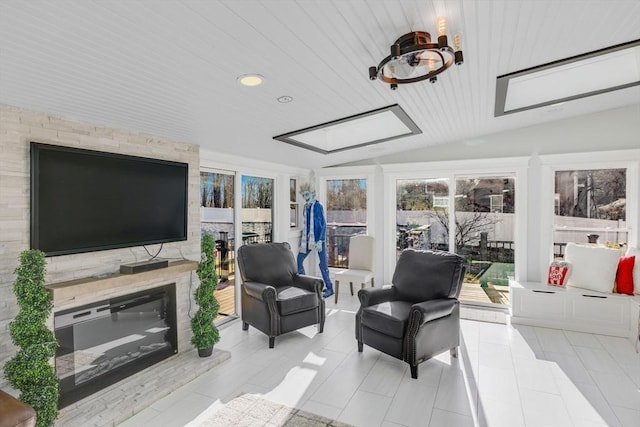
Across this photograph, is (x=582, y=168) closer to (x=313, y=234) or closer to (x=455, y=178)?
(x=455, y=178)

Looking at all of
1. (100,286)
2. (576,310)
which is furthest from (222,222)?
(576,310)

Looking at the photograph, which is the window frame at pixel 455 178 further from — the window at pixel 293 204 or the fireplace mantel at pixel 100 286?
the fireplace mantel at pixel 100 286

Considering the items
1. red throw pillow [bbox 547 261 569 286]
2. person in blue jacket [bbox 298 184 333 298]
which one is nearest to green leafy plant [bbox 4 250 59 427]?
person in blue jacket [bbox 298 184 333 298]

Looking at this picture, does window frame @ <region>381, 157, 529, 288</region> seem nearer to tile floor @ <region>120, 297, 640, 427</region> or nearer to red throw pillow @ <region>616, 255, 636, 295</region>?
red throw pillow @ <region>616, 255, 636, 295</region>

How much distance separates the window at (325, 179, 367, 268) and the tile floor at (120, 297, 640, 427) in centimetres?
231

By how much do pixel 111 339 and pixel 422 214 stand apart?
4.38 meters

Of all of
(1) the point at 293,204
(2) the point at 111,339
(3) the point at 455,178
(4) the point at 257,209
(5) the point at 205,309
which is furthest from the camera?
(1) the point at 293,204

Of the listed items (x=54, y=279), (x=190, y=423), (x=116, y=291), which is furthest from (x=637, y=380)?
(x=54, y=279)

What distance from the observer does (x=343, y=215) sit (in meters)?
6.06

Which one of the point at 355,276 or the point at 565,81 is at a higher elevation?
the point at 565,81

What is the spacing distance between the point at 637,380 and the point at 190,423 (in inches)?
143

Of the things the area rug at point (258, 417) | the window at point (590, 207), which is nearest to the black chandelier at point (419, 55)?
the area rug at point (258, 417)

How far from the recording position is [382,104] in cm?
312

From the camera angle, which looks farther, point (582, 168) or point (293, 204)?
point (293, 204)
